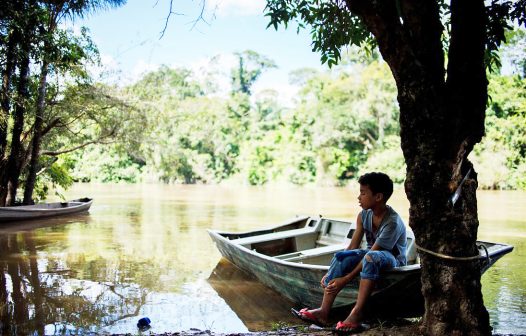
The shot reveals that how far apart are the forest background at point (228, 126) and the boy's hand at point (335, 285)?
225 cm

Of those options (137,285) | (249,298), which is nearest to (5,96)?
(137,285)

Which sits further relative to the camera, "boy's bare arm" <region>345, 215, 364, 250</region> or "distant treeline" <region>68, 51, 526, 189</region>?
"distant treeline" <region>68, 51, 526, 189</region>

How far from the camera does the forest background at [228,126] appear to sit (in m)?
13.3

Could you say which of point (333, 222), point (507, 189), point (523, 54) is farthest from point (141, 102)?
point (523, 54)

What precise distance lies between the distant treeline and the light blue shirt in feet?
39.7

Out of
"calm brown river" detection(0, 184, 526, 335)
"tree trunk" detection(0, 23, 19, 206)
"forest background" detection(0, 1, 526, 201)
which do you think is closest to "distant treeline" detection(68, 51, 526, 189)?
"forest background" detection(0, 1, 526, 201)

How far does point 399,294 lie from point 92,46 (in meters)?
10.3

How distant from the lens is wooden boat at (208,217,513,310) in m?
4.08

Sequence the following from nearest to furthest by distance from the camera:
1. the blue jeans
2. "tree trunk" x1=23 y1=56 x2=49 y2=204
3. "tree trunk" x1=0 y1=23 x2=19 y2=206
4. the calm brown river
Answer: the blue jeans → the calm brown river → "tree trunk" x1=0 y1=23 x2=19 y2=206 → "tree trunk" x1=23 y1=56 x2=49 y2=204

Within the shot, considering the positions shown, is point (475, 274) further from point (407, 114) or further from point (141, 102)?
point (141, 102)

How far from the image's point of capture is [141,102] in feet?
50.4

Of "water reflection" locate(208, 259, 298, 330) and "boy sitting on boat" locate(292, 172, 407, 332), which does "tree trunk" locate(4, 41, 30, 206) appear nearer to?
"water reflection" locate(208, 259, 298, 330)

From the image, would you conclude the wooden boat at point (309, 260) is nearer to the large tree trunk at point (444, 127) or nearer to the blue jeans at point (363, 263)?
the blue jeans at point (363, 263)

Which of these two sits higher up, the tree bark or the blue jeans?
the tree bark
